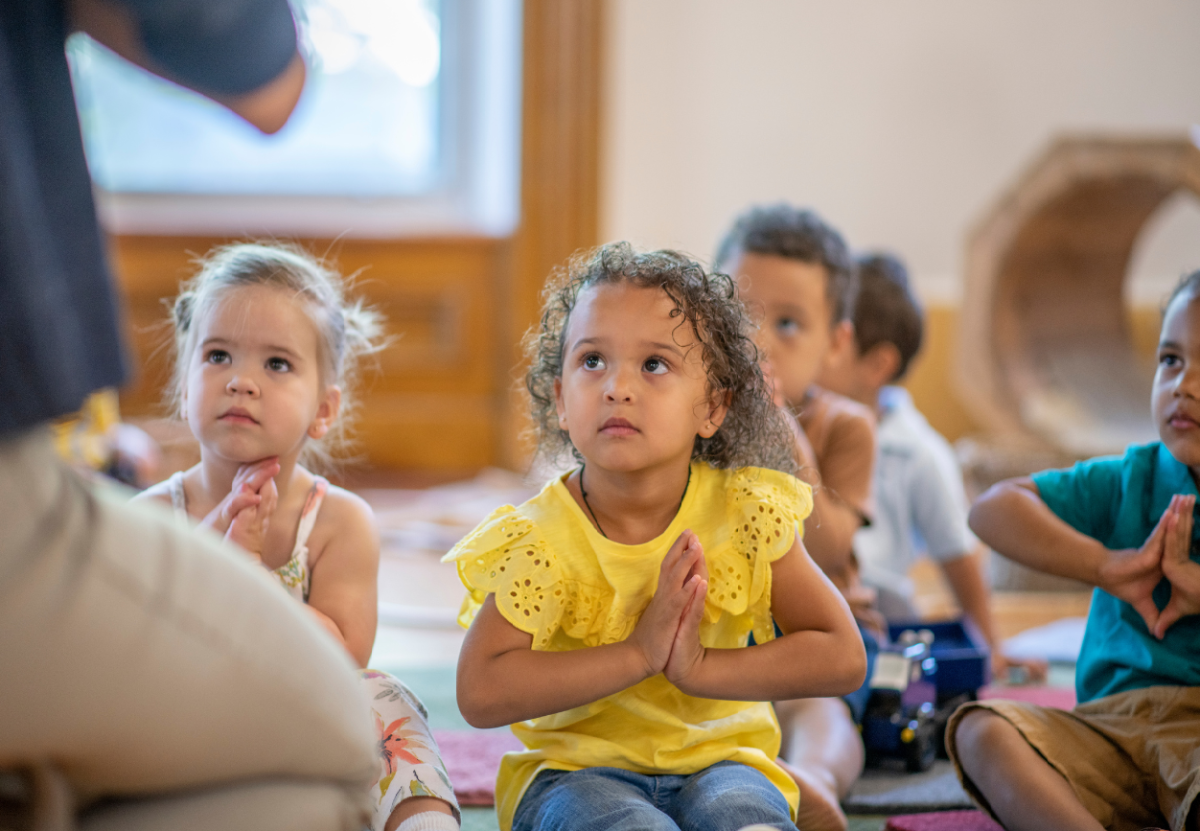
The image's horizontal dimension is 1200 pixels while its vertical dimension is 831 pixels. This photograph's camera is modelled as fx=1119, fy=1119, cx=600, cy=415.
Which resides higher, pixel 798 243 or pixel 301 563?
pixel 798 243

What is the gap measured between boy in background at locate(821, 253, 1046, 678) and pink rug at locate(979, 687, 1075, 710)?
0.04 metres

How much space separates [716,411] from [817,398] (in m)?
0.47

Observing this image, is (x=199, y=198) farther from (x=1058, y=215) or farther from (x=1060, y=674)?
(x=1060, y=674)

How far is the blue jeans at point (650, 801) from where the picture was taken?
0.84 m

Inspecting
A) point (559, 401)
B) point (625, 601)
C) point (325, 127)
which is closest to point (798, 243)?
point (559, 401)

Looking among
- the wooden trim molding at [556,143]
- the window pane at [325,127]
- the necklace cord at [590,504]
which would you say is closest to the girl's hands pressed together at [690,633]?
the necklace cord at [590,504]

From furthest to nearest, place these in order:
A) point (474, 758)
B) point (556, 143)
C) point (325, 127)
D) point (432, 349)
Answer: point (325, 127) < point (432, 349) < point (556, 143) < point (474, 758)

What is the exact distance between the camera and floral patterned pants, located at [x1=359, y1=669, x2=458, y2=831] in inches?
35.7

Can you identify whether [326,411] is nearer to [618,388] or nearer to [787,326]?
[618,388]

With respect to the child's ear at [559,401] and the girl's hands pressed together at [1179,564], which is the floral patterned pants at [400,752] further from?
the girl's hands pressed together at [1179,564]

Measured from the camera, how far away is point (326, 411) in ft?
3.59

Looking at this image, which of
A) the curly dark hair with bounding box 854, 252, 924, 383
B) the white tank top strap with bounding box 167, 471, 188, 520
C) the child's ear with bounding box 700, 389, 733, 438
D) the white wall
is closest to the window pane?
the white wall

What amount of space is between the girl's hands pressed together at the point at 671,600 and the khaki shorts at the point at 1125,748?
37 centimetres

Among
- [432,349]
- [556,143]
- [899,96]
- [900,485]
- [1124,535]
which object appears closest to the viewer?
[1124,535]
